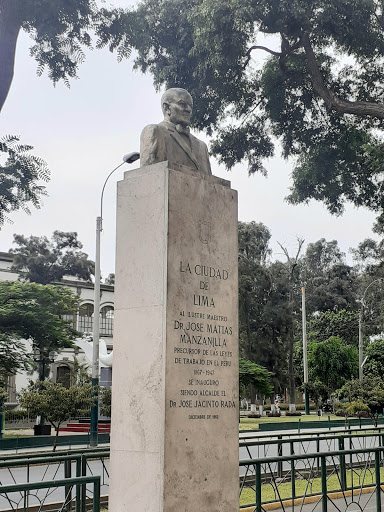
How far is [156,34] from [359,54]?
200 inches

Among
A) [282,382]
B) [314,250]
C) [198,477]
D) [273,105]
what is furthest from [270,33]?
[314,250]

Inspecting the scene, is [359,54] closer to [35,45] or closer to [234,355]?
[35,45]

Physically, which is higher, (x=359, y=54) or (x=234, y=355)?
(x=359, y=54)

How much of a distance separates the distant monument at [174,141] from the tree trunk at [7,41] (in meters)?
7.45

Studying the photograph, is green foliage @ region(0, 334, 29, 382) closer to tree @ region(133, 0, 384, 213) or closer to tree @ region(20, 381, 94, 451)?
tree @ region(20, 381, 94, 451)

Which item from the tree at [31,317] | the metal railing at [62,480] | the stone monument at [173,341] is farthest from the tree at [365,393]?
the stone monument at [173,341]

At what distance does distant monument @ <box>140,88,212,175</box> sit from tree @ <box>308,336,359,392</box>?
53.2m

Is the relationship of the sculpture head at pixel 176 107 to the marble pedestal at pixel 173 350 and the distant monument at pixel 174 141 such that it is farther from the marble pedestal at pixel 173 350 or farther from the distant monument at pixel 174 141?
the marble pedestal at pixel 173 350

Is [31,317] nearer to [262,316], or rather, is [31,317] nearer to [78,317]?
[78,317]

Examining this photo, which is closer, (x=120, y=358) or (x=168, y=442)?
(x=168, y=442)

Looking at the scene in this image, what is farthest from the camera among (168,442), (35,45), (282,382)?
(282,382)

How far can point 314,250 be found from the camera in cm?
8238

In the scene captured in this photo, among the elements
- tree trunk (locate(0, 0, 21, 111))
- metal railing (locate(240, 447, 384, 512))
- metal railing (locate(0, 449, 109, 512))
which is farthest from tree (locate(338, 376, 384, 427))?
tree trunk (locate(0, 0, 21, 111))

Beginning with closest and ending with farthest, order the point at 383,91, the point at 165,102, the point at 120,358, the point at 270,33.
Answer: the point at 120,358, the point at 165,102, the point at 270,33, the point at 383,91
